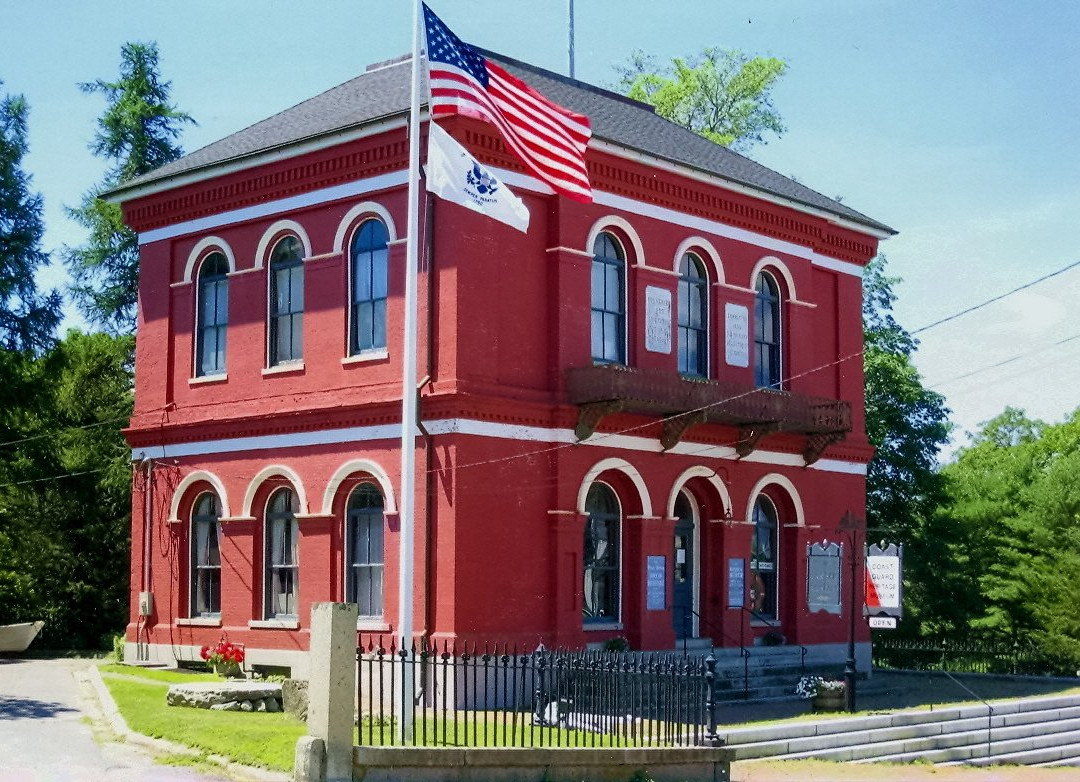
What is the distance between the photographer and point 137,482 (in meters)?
29.2

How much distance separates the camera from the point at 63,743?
18.7 meters

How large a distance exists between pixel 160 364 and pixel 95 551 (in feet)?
33.9

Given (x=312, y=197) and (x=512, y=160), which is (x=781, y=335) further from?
(x=312, y=197)

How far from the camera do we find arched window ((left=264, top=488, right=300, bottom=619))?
26391 mm

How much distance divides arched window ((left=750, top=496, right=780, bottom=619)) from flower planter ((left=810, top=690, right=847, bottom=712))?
191 inches

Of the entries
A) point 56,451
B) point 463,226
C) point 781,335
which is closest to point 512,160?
point 463,226

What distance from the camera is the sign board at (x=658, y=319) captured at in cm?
2730

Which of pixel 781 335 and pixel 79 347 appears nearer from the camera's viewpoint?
pixel 781 335

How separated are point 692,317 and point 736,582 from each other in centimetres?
511

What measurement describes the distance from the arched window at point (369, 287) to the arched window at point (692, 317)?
5947 mm

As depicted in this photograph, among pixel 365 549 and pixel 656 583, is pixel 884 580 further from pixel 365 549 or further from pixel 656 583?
pixel 365 549

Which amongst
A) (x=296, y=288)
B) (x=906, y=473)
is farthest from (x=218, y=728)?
(x=906, y=473)

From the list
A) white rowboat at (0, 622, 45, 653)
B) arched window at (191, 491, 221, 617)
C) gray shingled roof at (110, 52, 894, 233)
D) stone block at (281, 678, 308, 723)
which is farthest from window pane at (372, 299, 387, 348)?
white rowboat at (0, 622, 45, 653)

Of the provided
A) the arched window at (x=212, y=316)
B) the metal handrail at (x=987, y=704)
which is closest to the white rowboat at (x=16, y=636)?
the arched window at (x=212, y=316)
